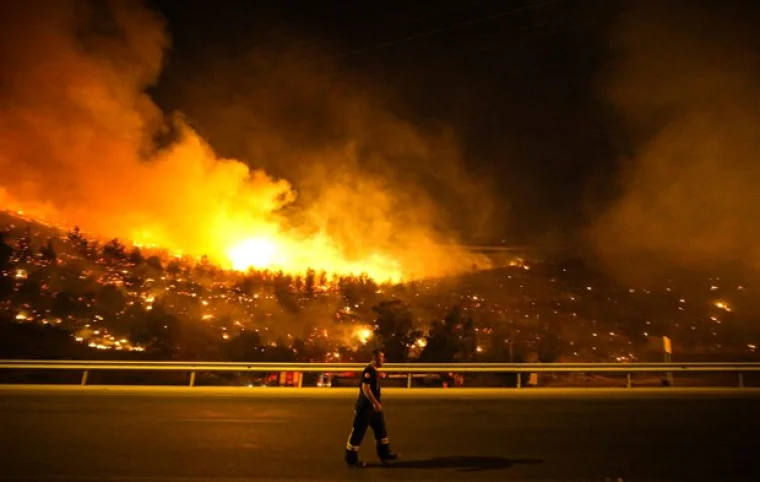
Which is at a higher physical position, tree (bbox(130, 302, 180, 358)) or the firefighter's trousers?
tree (bbox(130, 302, 180, 358))

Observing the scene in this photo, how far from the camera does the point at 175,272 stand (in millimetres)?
36219

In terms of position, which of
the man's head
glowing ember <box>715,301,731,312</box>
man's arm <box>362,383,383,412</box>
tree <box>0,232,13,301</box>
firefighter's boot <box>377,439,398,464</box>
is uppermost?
glowing ember <box>715,301,731,312</box>

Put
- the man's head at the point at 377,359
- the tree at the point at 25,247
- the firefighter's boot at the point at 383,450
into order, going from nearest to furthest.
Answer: the firefighter's boot at the point at 383,450, the man's head at the point at 377,359, the tree at the point at 25,247

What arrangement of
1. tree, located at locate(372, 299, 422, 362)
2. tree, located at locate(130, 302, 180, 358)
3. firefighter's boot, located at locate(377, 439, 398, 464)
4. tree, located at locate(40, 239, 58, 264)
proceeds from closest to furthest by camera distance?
firefighter's boot, located at locate(377, 439, 398, 464) → tree, located at locate(372, 299, 422, 362) → tree, located at locate(130, 302, 180, 358) → tree, located at locate(40, 239, 58, 264)

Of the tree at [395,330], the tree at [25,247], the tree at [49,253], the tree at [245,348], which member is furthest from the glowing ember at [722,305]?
the tree at [25,247]

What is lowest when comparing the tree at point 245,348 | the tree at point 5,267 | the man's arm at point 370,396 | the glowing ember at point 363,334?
the man's arm at point 370,396

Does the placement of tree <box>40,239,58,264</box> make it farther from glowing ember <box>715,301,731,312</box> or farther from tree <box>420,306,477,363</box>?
glowing ember <box>715,301,731,312</box>

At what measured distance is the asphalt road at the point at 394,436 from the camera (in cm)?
625

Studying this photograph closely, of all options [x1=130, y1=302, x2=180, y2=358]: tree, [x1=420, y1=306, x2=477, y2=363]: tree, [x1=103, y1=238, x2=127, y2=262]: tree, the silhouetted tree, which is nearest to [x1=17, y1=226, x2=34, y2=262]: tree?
[x1=103, y1=238, x2=127, y2=262]: tree

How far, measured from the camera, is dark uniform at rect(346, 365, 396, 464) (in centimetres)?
636

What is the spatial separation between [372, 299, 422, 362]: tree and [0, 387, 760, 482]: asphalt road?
10.5 m

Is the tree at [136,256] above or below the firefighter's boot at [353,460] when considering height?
above

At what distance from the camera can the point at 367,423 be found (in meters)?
6.39

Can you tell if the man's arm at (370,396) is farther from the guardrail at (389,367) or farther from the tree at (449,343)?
the tree at (449,343)
